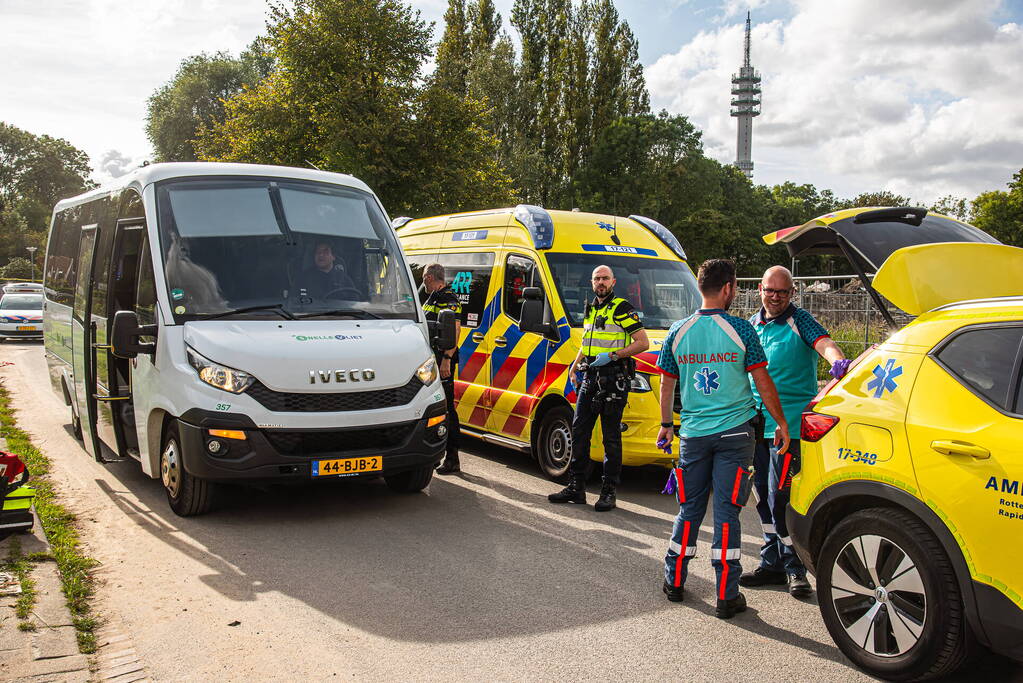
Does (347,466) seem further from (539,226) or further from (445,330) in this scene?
(539,226)

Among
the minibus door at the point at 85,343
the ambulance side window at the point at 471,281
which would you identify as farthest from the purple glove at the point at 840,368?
the minibus door at the point at 85,343

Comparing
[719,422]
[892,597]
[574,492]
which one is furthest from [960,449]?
[574,492]

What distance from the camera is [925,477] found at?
3.69 meters

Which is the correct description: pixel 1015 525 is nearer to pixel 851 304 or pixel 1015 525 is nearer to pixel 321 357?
pixel 321 357

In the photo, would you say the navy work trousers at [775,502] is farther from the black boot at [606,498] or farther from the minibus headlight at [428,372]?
the minibus headlight at [428,372]

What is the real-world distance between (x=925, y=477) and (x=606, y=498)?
139 inches

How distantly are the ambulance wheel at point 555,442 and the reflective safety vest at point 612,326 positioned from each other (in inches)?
44.7

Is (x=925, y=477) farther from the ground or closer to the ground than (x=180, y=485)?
farther from the ground

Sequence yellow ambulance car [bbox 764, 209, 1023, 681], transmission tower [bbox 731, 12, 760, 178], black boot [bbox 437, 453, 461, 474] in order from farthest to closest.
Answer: transmission tower [bbox 731, 12, 760, 178] → black boot [bbox 437, 453, 461, 474] → yellow ambulance car [bbox 764, 209, 1023, 681]

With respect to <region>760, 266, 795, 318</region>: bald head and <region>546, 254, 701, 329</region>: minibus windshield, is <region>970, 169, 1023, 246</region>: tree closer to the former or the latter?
<region>546, 254, 701, 329</region>: minibus windshield

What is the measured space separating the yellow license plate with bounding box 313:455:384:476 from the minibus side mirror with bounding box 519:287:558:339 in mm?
2082

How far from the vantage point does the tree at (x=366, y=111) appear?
29672 mm

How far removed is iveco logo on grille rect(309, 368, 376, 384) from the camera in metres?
6.23

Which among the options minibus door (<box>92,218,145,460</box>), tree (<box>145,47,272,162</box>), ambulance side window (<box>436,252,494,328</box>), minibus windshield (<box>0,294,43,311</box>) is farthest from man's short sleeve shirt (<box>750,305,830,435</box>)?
tree (<box>145,47,272,162</box>)
